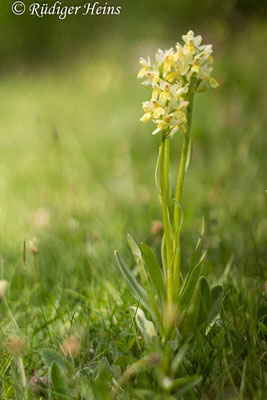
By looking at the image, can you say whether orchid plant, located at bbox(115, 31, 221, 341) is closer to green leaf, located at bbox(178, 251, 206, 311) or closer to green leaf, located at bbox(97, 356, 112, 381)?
green leaf, located at bbox(178, 251, 206, 311)

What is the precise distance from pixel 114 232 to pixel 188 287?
2.94 ft

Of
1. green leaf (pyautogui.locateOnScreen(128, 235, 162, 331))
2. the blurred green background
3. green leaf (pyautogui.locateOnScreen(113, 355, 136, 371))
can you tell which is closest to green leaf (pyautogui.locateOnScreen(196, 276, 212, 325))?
green leaf (pyautogui.locateOnScreen(128, 235, 162, 331))

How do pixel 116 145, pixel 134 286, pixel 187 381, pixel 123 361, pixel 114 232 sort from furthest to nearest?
1. pixel 116 145
2. pixel 114 232
3. pixel 134 286
4. pixel 123 361
5. pixel 187 381

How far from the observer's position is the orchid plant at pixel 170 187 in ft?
3.73

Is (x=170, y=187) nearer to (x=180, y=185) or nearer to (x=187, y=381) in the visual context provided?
(x=180, y=185)

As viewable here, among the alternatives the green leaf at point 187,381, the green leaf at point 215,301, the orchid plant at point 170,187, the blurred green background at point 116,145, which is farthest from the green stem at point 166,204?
the blurred green background at point 116,145

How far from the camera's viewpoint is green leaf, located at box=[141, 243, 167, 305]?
3.88ft

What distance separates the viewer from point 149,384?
105cm

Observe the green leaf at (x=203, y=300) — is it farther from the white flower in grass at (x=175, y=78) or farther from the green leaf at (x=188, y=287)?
the white flower in grass at (x=175, y=78)

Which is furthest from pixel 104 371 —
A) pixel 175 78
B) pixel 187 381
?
pixel 175 78

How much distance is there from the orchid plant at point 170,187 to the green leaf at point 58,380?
0.27 metres

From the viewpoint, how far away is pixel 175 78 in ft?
3.83

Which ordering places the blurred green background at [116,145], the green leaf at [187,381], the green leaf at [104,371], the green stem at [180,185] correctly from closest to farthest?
the green leaf at [187,381]
the green leaf at [104,371]
the green stem at [180,185]
the blurred green background at [116,145]

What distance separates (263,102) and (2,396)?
2.89 m
